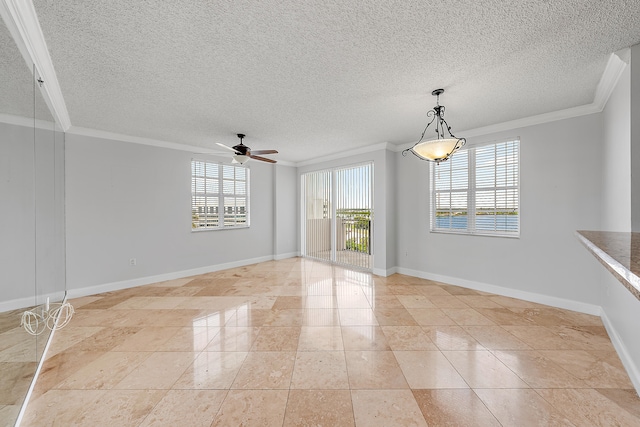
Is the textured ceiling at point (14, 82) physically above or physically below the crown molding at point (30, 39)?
below

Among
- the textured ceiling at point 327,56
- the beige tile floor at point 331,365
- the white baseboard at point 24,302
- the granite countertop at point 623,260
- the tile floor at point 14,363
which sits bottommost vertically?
the beige tile floor at point 331,365

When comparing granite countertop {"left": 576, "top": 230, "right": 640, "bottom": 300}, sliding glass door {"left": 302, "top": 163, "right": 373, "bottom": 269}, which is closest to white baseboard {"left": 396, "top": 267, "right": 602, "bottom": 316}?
sliding glass door {"left": 302, "top": 163, "right": 373, "bottom": 269}

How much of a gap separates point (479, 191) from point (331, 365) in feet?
11.3

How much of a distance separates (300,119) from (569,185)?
3613 mm

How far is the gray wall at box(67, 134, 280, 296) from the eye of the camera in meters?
3.69

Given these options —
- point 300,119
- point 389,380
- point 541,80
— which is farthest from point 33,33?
point 541,80

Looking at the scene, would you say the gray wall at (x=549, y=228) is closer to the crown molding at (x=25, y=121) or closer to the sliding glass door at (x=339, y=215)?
the sliding glass door at (x=339, y=215)

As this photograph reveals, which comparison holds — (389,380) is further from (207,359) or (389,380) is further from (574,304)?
(574,304)

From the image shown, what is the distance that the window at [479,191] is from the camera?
357 centimetres

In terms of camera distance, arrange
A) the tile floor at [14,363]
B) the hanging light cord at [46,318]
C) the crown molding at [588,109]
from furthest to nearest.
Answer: the crown molding at [588,109]
the hanging light cord at [46,318]
the tile floor at [14,363]

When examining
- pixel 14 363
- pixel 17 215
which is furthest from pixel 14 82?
pixel 14 363

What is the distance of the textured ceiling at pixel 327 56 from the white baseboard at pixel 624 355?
2.46 m

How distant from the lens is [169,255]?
4.57 metres

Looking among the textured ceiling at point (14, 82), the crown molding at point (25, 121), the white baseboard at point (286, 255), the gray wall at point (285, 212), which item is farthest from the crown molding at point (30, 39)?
the white baseboard at point (286, 255)
